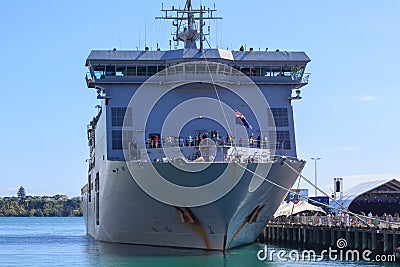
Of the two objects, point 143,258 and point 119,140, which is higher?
point 119,140

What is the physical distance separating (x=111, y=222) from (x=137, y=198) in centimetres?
491

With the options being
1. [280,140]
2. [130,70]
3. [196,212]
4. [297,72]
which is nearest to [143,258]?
[196,212]

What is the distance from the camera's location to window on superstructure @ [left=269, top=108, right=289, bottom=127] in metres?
33.5

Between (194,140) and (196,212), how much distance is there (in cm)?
301

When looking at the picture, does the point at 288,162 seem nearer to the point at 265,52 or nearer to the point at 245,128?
the point at 245,128

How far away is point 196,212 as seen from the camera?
93.7 feet

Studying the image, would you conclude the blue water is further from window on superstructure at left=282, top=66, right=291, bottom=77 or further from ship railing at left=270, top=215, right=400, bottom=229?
window on superstructure at left=282, top=66, right=291, bottom=77

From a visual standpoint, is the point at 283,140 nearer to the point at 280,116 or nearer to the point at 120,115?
the point at 280,116

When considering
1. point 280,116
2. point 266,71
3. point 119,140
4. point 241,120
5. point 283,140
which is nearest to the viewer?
point 241,120

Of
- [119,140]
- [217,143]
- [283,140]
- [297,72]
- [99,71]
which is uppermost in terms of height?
[99,71]

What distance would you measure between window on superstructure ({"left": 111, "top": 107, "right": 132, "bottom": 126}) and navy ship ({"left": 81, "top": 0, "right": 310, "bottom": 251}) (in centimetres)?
4

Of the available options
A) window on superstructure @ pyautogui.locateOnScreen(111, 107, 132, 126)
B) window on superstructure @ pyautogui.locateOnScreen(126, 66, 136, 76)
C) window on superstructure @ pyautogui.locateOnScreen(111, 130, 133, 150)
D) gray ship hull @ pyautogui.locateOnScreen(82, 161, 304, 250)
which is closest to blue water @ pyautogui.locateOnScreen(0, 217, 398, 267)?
gray ship hull @ pyautogui.locateOnScreen(82, 161, 304, 250)

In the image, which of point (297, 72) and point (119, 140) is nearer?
point (119, 140)

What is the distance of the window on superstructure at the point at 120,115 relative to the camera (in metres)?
32.6
